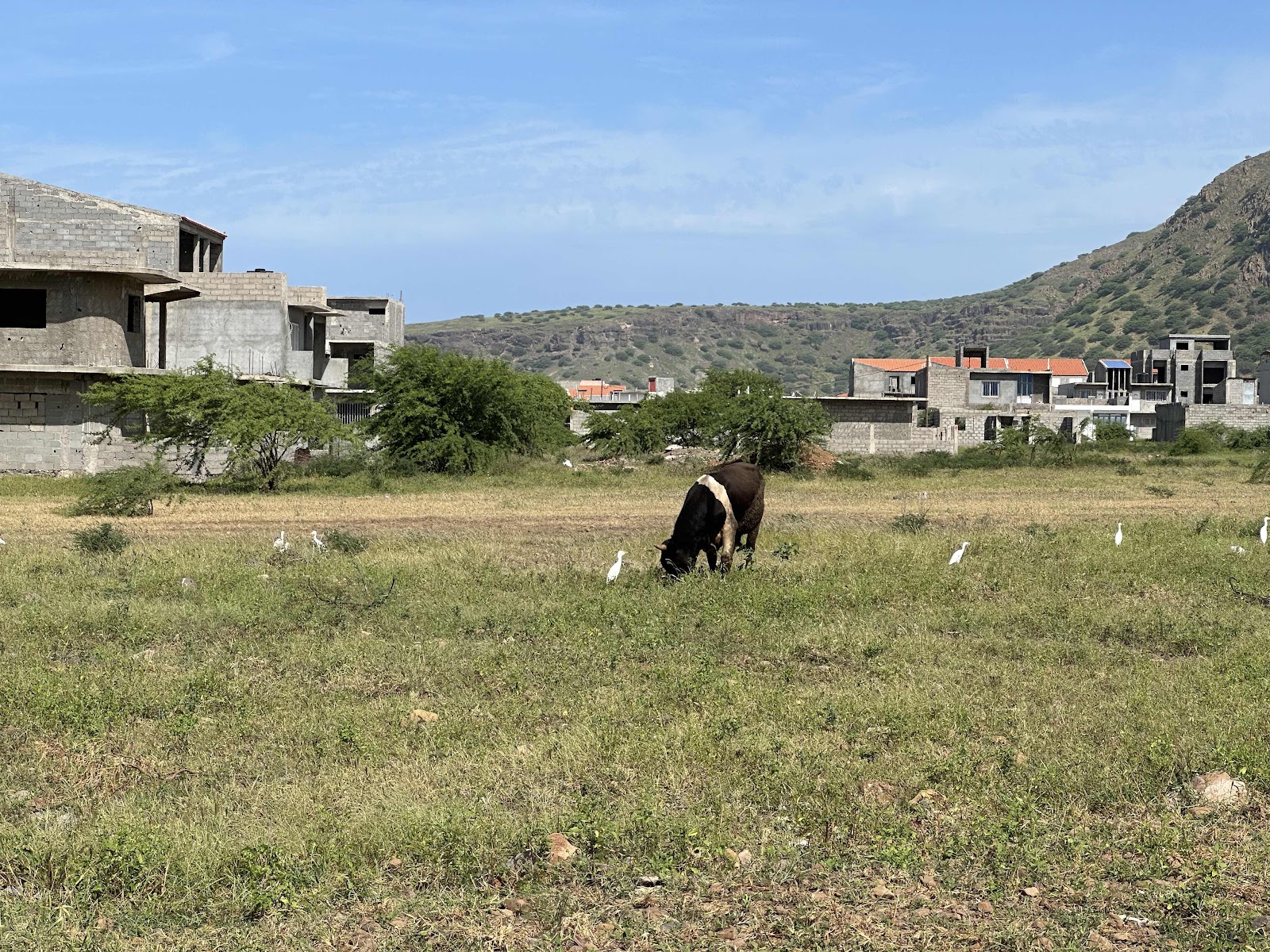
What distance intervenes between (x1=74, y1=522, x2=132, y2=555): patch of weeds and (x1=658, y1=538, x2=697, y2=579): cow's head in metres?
7.71

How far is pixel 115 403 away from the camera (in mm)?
37188

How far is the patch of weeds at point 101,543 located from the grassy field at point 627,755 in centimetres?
136

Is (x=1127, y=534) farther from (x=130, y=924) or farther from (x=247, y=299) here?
(x=247, y=299)

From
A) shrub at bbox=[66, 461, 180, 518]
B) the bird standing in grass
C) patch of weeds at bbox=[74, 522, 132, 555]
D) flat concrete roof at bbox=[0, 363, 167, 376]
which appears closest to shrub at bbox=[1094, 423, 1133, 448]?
flat concrete roof at bbox=[0, 363, 167, 376]

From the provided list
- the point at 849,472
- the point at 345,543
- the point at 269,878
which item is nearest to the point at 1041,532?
the point at 345,543

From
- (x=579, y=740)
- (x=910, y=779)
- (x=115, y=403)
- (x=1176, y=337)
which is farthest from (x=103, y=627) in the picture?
(x=1176, y=337)

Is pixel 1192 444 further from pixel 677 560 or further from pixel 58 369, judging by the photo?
pixel 677 560

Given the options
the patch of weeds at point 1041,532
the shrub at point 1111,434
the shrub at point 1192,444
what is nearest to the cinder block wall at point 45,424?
the patch of weeds at point 1041,532

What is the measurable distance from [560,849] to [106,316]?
35209 millimetres

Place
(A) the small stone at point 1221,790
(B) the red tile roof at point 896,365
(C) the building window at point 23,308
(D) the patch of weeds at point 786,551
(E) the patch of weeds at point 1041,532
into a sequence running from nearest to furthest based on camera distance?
(A) the small stone at point 1221,790 < (D) the patch of weeds at point 786,551 < (E) the patch of weeds at point 1041,532 < (C) the building window at point 23,308 < (B) the red tile roof at point 896,365

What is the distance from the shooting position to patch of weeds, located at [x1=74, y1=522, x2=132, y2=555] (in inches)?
723

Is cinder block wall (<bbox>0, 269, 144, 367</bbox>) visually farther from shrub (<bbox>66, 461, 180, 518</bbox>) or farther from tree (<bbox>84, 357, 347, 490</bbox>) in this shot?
shrub (<bbox>66, 461, 180, 518</bbox>)

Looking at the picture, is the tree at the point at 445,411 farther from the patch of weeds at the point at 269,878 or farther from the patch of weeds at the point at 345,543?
the patch of weeds at the point at 269,878

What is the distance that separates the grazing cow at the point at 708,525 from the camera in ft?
53.0
